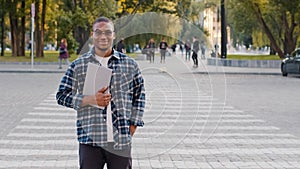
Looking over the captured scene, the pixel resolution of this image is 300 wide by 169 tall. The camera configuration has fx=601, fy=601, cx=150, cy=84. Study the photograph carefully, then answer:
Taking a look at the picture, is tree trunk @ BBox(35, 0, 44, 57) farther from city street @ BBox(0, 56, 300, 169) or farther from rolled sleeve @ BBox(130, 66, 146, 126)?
rolled sleeve @ BBox(130, 66, 146, 126)

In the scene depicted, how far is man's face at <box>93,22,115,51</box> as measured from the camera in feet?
15.1

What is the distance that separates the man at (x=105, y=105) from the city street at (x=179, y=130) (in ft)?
6.44

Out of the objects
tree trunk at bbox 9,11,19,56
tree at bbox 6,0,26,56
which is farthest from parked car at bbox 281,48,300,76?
tree trunk at bbox 9,11,19,56

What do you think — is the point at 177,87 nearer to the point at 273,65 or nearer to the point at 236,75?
the point at 236,75

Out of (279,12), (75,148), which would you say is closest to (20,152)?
(75,148)

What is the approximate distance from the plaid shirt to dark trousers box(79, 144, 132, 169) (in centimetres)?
5

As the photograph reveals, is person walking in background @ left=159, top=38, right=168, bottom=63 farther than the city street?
No

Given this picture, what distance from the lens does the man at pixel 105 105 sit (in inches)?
178

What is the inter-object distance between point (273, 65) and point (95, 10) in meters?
Answer: 17.6

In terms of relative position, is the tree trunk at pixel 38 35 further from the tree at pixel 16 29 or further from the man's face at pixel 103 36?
the man's face at pixel 103 36

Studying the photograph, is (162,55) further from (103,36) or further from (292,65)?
(292,65)

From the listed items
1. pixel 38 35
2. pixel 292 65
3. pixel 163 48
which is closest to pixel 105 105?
pixel 163 48

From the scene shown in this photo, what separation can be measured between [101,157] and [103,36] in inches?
36.5

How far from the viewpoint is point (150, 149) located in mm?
8273
